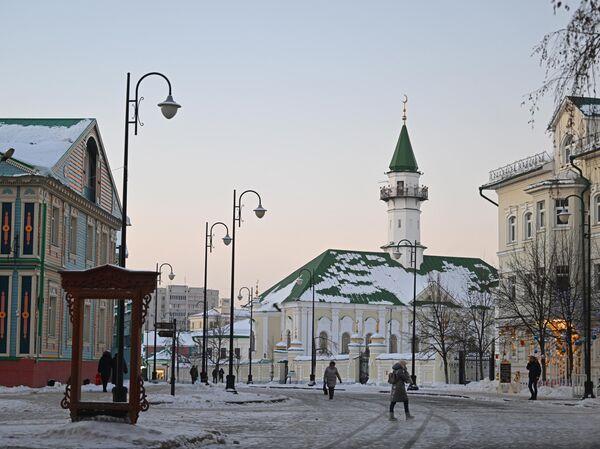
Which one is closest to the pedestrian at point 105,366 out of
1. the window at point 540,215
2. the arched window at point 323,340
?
the window at point 540,215

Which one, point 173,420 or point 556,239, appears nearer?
point 173,420

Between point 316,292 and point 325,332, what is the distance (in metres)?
4.12

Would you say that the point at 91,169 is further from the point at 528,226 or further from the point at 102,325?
the point at 528,226

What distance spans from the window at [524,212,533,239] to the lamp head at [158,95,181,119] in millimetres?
36053

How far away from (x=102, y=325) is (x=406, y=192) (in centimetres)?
7382

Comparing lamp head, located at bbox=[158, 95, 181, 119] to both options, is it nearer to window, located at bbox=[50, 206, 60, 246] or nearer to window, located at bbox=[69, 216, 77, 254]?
window, located at bbox=[50, 206, 60, 246]

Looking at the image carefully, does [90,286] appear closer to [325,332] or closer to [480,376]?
[480,376]

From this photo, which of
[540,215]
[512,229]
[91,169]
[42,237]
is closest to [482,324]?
[512,229]

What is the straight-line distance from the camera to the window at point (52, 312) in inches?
1725

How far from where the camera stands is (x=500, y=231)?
6294 centimetres

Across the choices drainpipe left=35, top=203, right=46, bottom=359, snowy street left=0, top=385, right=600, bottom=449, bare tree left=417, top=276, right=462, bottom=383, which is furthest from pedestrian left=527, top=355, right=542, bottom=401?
bare tree left=417, top=276, right=462, bottom=383

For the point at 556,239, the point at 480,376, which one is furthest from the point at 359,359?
the point at 556,239

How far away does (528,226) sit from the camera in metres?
59.6

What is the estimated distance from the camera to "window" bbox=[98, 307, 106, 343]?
172ft
